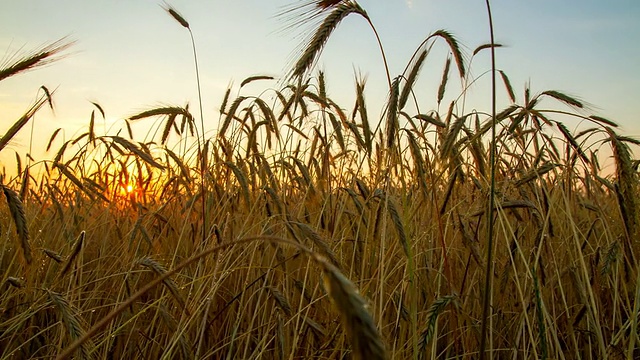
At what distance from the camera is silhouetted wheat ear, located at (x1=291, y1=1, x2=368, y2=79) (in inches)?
76.2

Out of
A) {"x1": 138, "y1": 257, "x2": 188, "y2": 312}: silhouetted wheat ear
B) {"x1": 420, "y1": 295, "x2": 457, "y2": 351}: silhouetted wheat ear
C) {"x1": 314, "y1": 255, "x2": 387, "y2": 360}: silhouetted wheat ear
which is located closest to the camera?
{"x1": 314, "y1": 255, "x2": 387, "y2": 360}: silhouetted wheat ear

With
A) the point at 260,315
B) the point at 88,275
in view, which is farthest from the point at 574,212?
the point at 88,275

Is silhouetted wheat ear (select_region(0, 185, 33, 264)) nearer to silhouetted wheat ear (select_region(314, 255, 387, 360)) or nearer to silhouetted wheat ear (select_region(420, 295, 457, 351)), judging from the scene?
silhouetted wheat ear (select_region(420, 295, 457, 351))

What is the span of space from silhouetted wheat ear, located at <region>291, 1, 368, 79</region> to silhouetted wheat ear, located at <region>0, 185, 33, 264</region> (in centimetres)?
100

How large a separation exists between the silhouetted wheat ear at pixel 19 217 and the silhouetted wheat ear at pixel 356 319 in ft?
4.43

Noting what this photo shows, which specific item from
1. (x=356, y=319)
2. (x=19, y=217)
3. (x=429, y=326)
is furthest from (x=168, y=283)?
(x=356, y=319)

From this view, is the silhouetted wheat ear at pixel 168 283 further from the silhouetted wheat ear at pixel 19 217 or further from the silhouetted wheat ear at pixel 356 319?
the silhouetted wheat ear at pixel 356 319

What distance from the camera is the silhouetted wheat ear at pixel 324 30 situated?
1.94m

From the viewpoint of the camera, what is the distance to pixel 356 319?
1.87ft

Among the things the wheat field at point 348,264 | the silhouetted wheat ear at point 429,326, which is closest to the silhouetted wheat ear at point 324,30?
the wheat field at point 348,264

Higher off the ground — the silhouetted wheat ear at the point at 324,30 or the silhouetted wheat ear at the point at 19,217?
the silhouetted wheat ear at the point at 324,30

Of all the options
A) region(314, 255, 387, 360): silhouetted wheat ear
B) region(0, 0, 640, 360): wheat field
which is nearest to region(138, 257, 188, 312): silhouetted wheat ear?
region(0, 0, 640, 360): wheat field

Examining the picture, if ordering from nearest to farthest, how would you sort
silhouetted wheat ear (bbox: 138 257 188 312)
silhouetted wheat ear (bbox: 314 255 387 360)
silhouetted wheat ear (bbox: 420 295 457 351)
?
silhouetted wheat ear (bbox: 314 255 387 360) → silhouetted wheat ear (bbox: 420 295 457 351) → silhouetted wheat ear (bbox: 138 257 188 312)

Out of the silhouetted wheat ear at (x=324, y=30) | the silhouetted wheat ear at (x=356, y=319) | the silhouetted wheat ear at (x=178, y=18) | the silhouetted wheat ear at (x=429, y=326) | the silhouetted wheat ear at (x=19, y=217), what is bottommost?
the silhouetted wheat ear at (x=429, y=326)
